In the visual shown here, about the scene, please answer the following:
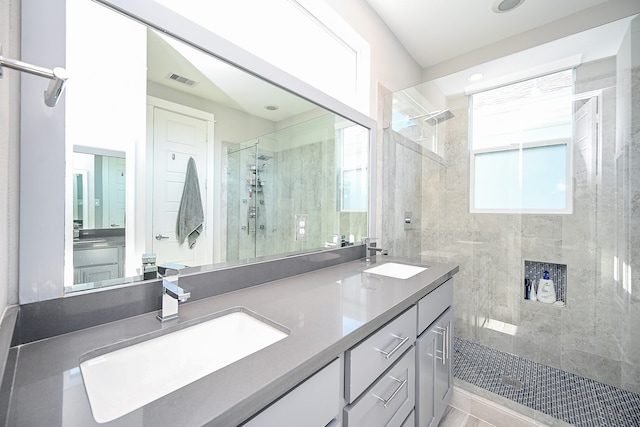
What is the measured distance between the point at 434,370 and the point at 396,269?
601mm

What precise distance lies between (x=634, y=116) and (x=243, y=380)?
2.67 m

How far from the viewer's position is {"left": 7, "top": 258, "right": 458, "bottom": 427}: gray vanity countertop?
0.42 m

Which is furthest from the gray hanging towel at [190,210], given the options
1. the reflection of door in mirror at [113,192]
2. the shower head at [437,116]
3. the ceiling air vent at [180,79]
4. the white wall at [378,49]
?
the shower head at [437,116]

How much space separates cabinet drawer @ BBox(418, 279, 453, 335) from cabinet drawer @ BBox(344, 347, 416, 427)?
0.15 metres

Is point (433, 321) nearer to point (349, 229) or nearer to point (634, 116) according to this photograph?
point (349, 229)

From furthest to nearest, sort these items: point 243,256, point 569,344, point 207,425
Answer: point 569,344
point 243,256
point 207,425

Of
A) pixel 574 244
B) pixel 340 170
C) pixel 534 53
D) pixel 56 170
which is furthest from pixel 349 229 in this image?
pixel 534 53

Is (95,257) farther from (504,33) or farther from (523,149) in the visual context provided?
(504,33)

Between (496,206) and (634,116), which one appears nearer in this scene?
(634,116)

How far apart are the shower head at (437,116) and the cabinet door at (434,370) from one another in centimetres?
178

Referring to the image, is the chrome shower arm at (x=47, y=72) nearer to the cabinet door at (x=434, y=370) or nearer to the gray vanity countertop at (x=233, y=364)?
the gray vanity countertop at (x=233, y=364)

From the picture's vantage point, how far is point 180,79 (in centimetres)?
104

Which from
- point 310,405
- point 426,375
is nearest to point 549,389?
point 426,375

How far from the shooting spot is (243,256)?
4.14 feet
